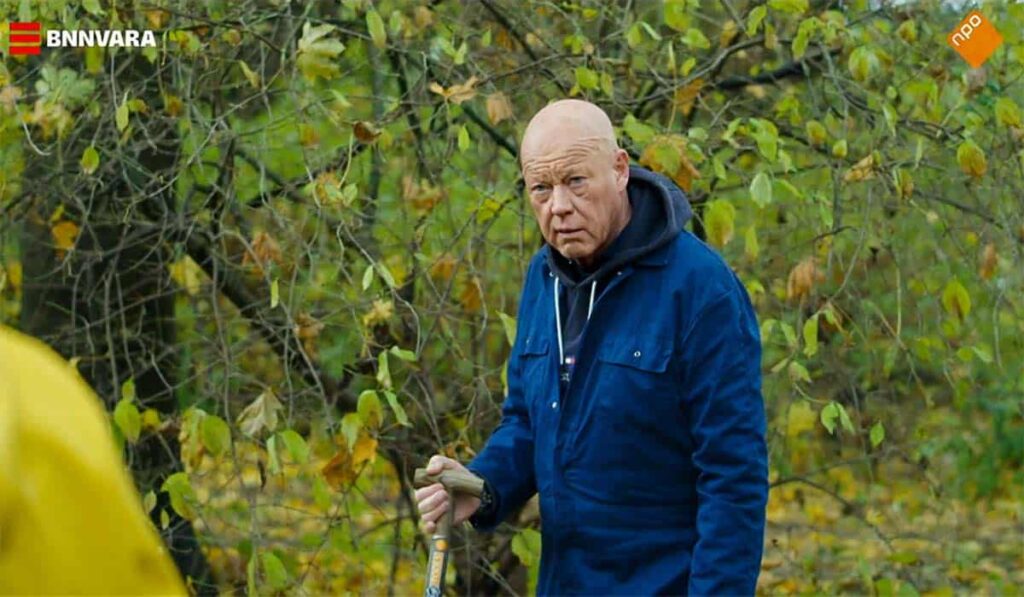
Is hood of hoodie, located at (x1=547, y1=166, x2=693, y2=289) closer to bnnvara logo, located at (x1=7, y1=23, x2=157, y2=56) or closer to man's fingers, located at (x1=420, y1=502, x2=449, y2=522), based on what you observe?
man's fingers, located at (x1=420, y1=502, x2=449, y2=522)

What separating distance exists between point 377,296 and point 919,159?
1.58 metres

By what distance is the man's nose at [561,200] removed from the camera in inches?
133

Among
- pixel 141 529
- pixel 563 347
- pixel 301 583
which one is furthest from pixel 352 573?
pixel 141 529

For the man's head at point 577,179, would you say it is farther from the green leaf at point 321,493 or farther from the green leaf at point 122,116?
the green leaf at point 321,493

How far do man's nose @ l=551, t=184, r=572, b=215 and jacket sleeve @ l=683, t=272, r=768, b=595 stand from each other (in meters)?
0.33

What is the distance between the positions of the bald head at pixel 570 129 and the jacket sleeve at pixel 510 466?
1.11ft

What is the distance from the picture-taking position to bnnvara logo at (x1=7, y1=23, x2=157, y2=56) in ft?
16.8

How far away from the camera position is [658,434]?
3.30 m

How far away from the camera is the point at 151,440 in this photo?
5664mm

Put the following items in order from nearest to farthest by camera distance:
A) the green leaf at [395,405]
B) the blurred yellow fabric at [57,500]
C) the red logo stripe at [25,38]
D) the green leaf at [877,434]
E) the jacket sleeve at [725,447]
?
the blurred yellow fabric at [57,500] < the jacket sleeve at [725,447] < the green leaf at [395,405] < the green leaf at [877,434] < the red logo stripe at [25,38]

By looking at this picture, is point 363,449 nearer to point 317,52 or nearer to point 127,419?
point 127,419

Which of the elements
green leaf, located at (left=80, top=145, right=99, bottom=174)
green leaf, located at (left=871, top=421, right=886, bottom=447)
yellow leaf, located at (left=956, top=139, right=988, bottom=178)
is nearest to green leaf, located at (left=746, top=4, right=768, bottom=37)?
yellow leaf, located at (left=956, top=139, right=988, bottom=178)

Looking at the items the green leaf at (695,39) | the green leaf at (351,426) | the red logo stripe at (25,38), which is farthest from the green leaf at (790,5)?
the red logo stripe at (25,38)

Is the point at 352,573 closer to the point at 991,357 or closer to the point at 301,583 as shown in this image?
the point at 301,583
